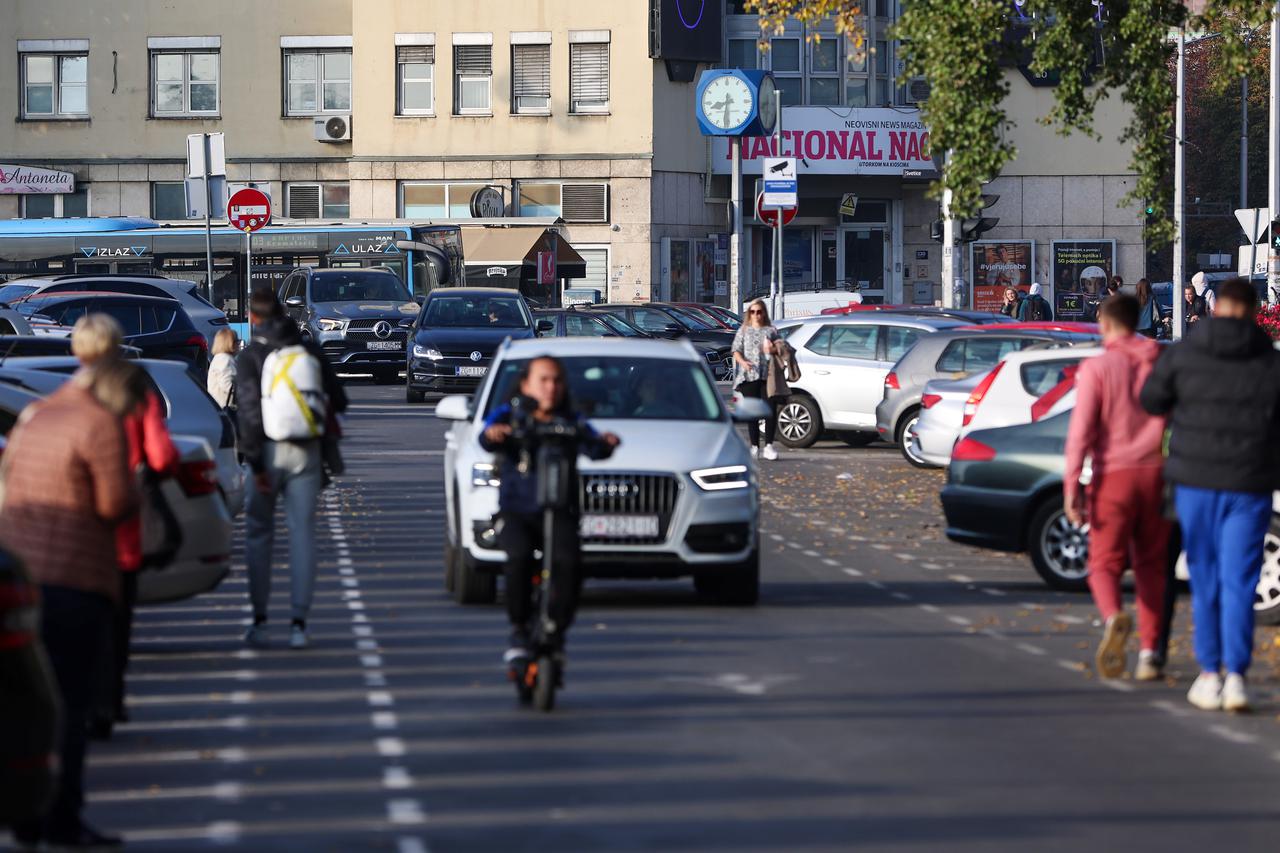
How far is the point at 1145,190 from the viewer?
22.0m

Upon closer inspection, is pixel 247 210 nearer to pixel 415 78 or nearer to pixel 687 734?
pixel 687 734

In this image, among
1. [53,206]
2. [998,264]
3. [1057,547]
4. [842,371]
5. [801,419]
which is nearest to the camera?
[1057,547]

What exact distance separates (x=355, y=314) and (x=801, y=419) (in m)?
16.4

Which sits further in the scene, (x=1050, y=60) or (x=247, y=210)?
(x=247, y=210)

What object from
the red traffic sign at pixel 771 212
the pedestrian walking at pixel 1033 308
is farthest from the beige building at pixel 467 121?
the red traffic sign at pixel 771 212

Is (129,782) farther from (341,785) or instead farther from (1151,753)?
(1151,753)

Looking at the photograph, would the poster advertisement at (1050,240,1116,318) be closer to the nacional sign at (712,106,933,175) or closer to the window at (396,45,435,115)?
the nacional sign at (712,106,933,175)

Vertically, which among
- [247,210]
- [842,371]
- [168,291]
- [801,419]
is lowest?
[801,419]

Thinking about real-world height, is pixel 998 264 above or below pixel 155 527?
above

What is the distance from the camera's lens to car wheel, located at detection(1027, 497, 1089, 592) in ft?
47.9

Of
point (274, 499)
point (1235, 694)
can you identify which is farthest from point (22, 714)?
point (274, 499)

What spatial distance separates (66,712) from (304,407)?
4763mm

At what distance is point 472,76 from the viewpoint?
5988cm

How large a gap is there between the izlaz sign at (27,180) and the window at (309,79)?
5987 millimetres
